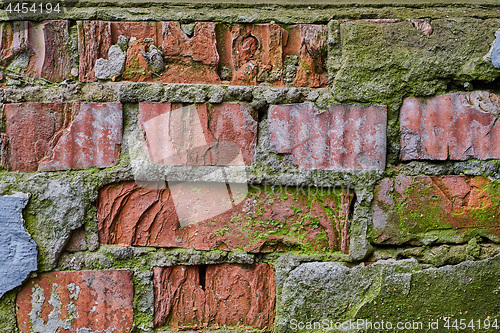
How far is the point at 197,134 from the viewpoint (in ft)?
3.05

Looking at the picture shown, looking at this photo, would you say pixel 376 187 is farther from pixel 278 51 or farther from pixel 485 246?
pixel 278 51

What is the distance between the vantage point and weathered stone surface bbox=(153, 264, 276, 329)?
3.11 feet

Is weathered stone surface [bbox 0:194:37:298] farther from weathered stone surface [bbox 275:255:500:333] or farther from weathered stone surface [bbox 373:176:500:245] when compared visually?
weathered stone surface [bbox 373:176:500:245]

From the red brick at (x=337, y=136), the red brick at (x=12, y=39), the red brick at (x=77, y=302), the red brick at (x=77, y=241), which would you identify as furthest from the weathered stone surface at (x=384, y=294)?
the red brick at (x=12, y=39)

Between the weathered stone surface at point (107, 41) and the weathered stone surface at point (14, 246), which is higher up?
the weathered stone surface at point (107, 41)

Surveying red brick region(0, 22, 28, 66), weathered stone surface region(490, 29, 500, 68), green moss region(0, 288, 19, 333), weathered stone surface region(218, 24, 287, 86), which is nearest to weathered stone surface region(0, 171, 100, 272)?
green moss region(0, 288, 19, 333)

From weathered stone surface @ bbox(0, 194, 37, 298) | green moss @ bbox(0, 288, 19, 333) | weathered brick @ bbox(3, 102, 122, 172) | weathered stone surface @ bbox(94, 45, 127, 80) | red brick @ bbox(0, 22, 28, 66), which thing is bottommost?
green moss @ bbox(0, 288, 19, 333)

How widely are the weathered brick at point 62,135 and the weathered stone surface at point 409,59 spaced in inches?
24.7

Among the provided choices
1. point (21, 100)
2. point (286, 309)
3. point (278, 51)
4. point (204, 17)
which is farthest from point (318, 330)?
point (21, 100)

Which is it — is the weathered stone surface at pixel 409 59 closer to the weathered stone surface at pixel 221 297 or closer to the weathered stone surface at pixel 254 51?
the weathered stone surface at pixel 254 51

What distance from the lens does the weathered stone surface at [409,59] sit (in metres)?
0.92

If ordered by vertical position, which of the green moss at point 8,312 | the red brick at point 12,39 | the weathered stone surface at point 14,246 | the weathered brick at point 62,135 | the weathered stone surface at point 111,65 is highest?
the red brick at point 12,39

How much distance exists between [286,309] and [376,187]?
1.36ft

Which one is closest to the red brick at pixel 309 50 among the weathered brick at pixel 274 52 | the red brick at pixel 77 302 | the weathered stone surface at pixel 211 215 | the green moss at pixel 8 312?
the weathered brick at pixel 274 52
